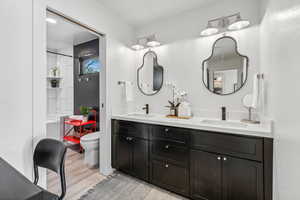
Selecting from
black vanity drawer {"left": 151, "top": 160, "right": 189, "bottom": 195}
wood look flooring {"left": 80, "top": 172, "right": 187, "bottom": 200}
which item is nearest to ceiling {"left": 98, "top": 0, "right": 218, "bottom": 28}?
black vanity drawer {"left": 151, "top": 160, "right": 189, "bottom": 195}

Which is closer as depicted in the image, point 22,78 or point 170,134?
point 22,78

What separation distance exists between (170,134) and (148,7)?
1908 millimetres

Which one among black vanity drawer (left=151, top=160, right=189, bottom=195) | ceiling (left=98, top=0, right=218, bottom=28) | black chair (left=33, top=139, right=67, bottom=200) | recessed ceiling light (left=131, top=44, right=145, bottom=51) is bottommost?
black vanity drawer (left=151, top=160, right=189, bottom=195)

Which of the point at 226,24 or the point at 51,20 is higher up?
the point at 51,20

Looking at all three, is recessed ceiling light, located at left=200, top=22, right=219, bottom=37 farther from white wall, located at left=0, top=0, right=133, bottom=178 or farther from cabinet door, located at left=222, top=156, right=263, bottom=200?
white wall, located at left=0, top=0, right=133, bottom=178

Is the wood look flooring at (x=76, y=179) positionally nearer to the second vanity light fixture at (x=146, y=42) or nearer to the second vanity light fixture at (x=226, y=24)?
the second vanity light fixture at (x=146, y=42)

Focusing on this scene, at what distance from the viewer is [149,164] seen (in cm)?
184

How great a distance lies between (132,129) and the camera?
1993 millimetres

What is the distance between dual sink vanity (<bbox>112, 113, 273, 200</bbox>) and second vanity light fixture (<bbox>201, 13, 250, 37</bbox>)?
1211mm

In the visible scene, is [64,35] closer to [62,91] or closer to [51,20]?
[51,20]

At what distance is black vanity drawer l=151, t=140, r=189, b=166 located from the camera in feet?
5.22

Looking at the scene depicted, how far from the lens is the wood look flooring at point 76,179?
1.73 metres

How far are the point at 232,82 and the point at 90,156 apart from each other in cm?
251

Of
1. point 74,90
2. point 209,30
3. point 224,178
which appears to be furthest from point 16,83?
point 74,90
